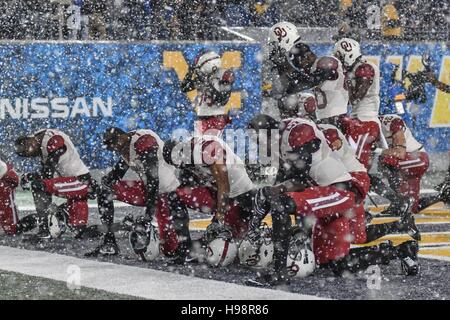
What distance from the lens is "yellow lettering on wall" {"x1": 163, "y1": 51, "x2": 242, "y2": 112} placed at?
585 inches

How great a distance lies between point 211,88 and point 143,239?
282 cm

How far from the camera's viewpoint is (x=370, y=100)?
11.8 meters

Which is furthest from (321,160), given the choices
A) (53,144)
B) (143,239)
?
(53,144)

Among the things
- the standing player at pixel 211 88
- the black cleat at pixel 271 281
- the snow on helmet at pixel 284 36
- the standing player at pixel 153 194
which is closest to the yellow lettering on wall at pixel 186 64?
the standing player at pixel 211 88

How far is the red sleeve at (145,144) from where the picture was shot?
938cm

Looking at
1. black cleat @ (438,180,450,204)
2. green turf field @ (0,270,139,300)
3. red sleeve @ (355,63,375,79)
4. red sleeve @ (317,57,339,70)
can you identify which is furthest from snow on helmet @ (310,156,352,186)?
black cleat @ (438,180,450,204)

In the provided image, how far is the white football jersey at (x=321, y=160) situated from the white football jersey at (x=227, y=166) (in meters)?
0.97

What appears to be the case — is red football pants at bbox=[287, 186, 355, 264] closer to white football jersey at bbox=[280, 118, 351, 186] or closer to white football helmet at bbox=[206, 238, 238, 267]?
white football jersey at bbox=[280, 118, 351, 186]

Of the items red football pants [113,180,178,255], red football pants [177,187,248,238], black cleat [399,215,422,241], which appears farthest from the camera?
black cleat [399,215,422,241]

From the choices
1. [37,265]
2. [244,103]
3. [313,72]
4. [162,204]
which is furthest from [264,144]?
[244,103]

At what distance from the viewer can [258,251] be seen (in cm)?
888

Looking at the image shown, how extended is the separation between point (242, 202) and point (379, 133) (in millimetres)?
2724

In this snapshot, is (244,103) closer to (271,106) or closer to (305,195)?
(271,106)

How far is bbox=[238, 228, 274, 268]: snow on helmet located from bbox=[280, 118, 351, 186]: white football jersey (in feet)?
2.25
